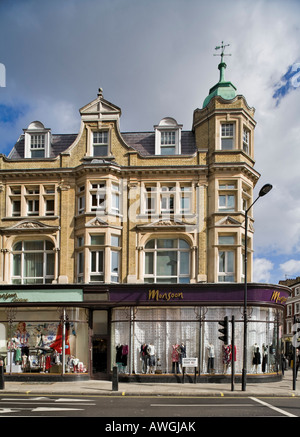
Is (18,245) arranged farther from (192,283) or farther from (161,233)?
(192,283)

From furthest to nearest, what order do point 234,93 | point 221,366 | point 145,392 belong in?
point 234,93
point 221,366
point 145,392

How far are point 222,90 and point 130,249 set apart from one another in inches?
423

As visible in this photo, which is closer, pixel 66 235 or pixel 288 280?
pixel 66 235

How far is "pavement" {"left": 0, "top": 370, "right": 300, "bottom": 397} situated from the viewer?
65.6 ft

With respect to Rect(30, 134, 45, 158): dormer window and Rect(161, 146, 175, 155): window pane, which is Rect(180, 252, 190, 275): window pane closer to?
Rect(161, 146, 175, 155): window pane

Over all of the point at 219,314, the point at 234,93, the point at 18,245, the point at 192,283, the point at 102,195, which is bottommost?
the point at 219,314

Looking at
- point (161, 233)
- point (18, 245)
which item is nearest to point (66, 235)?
point (18, 245)

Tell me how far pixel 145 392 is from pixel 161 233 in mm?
8944

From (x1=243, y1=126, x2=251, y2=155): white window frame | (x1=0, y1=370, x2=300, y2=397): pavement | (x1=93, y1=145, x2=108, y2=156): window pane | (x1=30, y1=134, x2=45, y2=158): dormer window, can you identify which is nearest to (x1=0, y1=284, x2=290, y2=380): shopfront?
(x1=0, y1=370, x2=300, y2=397): pavement

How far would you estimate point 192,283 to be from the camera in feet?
82.1

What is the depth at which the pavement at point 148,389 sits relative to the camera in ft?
65.6

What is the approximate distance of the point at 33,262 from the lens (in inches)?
1065

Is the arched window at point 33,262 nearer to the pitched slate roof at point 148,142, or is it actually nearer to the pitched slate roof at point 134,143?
the pitched slate roof at point 134,143

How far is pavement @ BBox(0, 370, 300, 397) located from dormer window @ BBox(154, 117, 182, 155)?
41.1 ft
